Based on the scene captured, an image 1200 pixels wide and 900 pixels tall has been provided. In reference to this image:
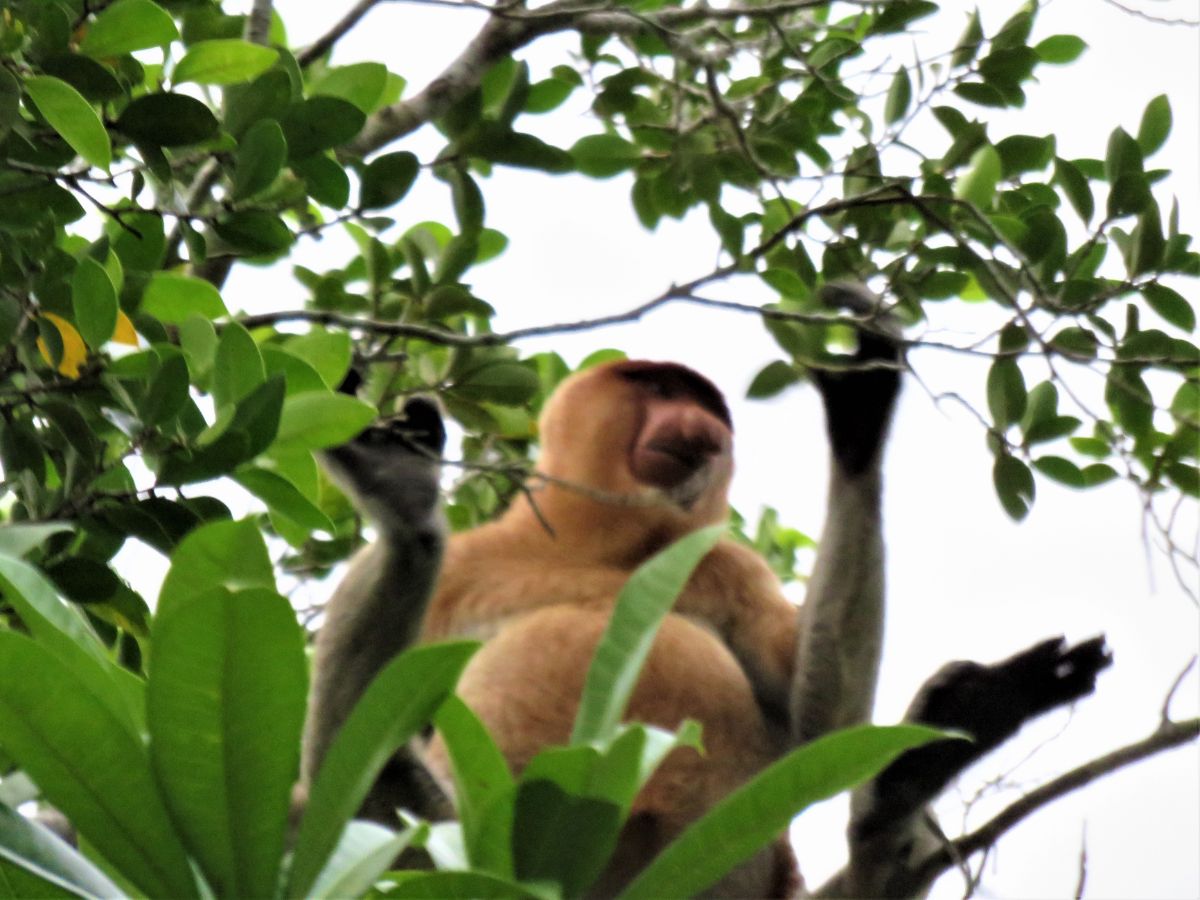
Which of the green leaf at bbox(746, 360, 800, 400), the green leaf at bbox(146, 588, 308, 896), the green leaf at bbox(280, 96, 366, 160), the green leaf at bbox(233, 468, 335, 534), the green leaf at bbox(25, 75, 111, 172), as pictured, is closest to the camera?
the green leaf at bbox(146, 588, 308, 896)

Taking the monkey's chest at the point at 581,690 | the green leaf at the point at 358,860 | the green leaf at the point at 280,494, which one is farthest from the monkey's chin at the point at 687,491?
the green leaf at the point at 358,860

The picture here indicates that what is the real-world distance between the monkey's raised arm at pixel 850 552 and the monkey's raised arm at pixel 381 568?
0.94 m

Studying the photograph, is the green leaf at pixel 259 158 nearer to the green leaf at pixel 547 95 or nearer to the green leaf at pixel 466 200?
the green leaf at pixel 466 200

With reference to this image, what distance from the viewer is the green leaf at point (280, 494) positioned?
8.10ft

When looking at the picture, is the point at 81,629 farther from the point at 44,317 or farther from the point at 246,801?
the point at 44,317

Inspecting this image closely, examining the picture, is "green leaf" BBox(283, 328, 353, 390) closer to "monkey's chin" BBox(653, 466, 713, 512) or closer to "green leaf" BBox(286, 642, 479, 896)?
"green leaf" BBox(286, 642, 479, 896)

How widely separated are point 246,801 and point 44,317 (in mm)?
1163

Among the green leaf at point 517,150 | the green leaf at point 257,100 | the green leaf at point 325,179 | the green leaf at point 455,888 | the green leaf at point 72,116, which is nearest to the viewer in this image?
the green leaf at point 455,888

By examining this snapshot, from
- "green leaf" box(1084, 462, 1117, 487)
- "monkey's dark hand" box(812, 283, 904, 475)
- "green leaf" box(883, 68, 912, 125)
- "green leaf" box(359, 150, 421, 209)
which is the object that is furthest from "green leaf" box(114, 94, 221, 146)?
"green leaf" box(1084, 462, 1117, 487)

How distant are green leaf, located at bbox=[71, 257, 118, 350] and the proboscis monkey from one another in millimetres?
1133

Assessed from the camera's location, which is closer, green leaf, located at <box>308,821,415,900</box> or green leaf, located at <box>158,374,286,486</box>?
green leaf, located at <box>308,821,415,900</box>

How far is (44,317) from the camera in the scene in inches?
97.9

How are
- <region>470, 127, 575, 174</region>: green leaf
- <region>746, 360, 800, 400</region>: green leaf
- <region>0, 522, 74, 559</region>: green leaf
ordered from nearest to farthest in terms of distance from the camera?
<region>0, 522, 74, 559</region>: green leaf → <region>470, 127, 575, 174</region>: green leaf → <region>746, 360, 800, 400</region>: green leaf

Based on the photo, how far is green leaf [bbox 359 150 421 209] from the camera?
11.1 ft
